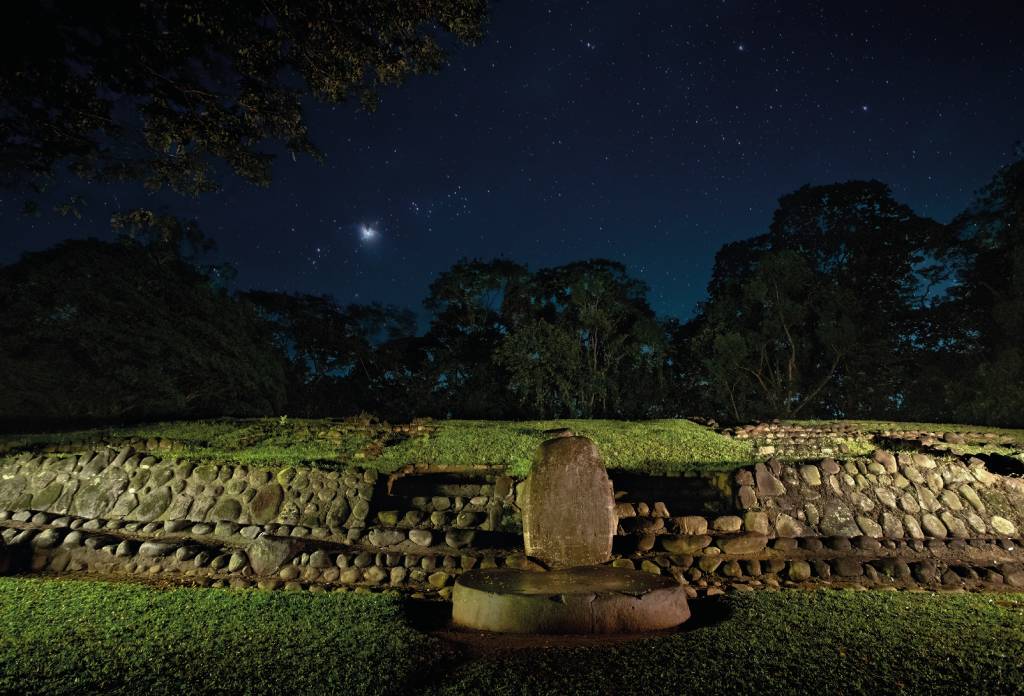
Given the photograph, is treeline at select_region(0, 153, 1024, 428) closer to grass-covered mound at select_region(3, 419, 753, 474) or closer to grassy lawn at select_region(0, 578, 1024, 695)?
grass-covered mound at select_region(3, 419, 753, 474)

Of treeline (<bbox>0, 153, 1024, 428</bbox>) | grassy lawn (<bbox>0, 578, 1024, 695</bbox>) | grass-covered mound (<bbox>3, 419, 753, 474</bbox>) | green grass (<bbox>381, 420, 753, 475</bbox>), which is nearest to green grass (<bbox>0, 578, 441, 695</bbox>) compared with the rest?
grassy lawn (<bbox>0, 578, 1024, 695</bbox>)

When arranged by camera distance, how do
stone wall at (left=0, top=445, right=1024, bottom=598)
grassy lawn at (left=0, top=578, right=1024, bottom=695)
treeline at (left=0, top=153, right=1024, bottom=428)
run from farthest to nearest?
treeline at (left=0, top=153, right=1024, bottom=428)
stone wall at (left=0, top=445, right=1024, bottom=598)
grassy lawn at (left=0, top=578, right=1024, bottom=695)

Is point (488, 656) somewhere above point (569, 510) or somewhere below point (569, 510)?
below

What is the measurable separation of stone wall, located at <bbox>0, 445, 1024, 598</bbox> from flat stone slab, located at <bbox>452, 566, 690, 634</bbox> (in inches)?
52.4

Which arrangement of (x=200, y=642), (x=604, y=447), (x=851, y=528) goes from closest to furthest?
(x=200, y=642) → (x=851, y=528) → (x=604, y=447)

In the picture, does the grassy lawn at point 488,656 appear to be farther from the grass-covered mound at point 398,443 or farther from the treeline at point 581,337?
the treeline at point 581,337

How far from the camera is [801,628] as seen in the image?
4.74 m

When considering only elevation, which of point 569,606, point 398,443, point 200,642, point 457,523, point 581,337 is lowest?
point 200,642

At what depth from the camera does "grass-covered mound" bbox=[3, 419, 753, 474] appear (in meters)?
11.0

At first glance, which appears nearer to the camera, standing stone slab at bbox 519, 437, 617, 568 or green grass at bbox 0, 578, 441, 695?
green grass at bbox 0, 578, 441, 695

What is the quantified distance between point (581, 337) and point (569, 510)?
51.9ft

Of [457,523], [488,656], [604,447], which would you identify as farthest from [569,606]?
[604,447]

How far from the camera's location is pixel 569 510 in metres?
6.30

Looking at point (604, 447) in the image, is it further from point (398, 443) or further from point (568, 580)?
point (568, 580)
